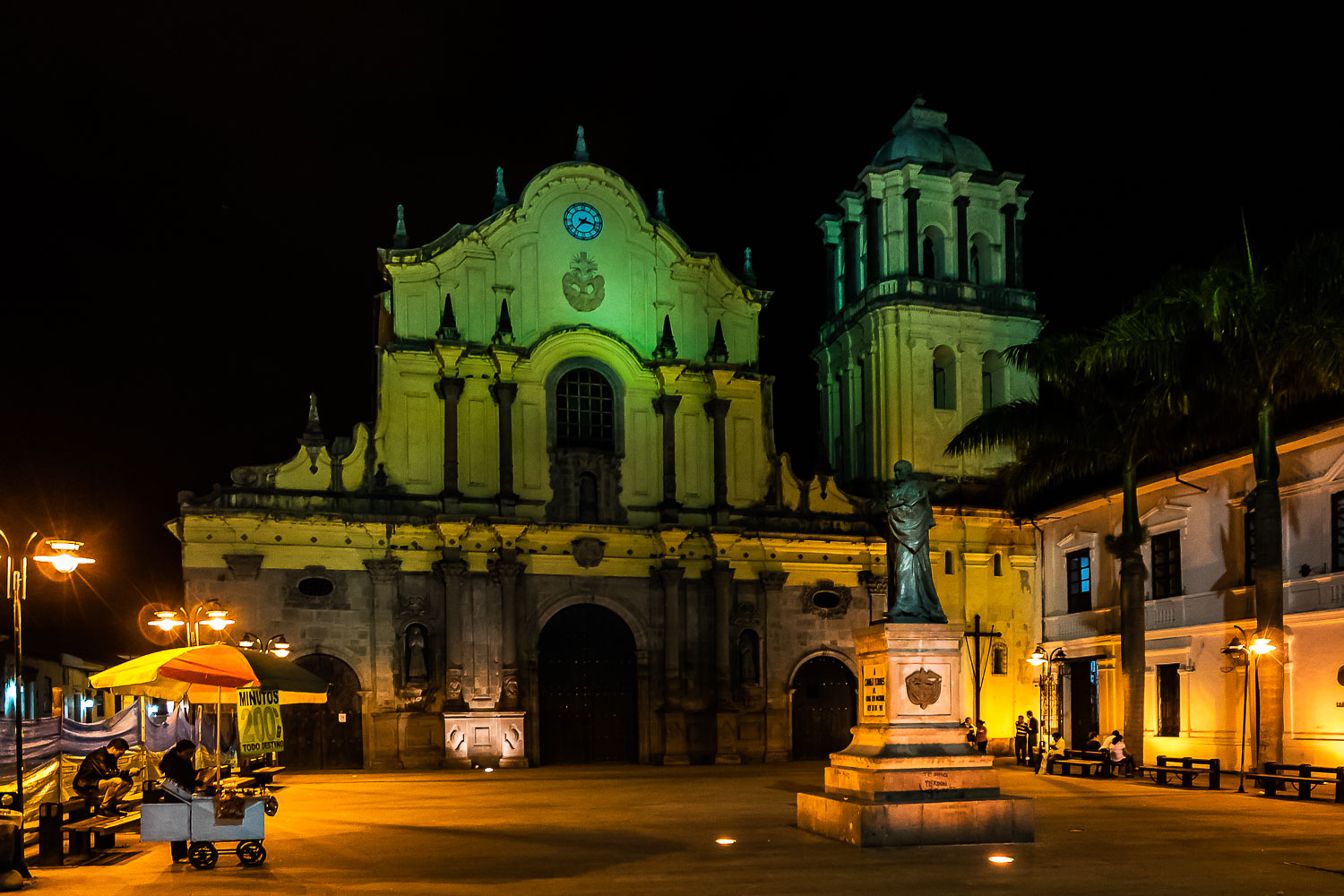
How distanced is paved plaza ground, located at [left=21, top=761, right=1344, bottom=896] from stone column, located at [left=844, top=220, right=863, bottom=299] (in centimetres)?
1977

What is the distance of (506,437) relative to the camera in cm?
3116

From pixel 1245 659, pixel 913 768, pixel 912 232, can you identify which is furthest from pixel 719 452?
pixel 913 768

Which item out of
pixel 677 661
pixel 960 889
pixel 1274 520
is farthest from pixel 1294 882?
pixel 677 661

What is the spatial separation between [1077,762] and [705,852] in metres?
13.9

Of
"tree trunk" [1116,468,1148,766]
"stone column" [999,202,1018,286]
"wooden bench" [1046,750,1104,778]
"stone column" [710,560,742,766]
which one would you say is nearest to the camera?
"tree trunk" [1116,468,1148,766]

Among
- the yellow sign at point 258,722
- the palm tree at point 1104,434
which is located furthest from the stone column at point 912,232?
the yellow sign at point 258,722

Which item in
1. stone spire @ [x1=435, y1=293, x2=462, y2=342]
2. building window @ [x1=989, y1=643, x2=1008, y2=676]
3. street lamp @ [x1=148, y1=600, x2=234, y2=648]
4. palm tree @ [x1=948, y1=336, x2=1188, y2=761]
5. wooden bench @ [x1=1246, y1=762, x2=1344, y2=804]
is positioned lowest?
wooden bench @ [x1=1246, y1=762, x2=1344, y2=804]

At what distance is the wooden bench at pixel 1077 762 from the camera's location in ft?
81.9

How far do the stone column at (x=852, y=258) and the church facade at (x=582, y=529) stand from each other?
2.28 m

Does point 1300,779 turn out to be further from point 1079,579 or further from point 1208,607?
point 1079,579

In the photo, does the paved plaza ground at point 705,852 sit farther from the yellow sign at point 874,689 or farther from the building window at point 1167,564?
the building window at point 1167,564

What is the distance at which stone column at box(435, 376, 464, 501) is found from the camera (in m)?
30.8

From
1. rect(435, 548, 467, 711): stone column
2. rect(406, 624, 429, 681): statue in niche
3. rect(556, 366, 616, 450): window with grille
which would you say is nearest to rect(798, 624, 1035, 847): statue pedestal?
rect(435, 548, 467, 711): stone column

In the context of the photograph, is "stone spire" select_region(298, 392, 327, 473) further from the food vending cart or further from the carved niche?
the food vending cart
